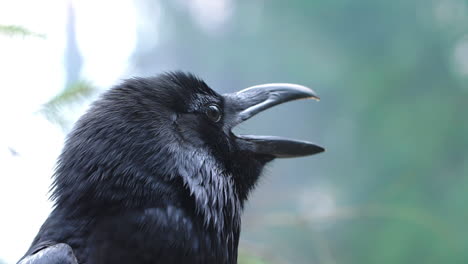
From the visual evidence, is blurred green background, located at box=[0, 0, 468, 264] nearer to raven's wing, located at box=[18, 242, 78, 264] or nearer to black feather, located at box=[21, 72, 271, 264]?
black feather, located at box=[21, 72, 271, 264]

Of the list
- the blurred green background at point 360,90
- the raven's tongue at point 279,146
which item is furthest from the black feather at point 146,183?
the blurred green background at point 360,90

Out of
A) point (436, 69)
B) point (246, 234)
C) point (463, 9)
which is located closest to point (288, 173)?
point (246, 234)

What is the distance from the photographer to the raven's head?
5.21ft

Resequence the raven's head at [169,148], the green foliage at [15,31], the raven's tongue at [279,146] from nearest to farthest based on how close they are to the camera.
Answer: the raven's head at [169,148] < the green foliage at [15,31] < the raven's tongue at [279,146]

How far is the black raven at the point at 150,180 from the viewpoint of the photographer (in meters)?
1.52

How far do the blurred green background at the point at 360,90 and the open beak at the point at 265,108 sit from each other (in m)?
1.66

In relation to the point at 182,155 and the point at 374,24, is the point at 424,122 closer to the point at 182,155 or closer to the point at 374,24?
the point at 374,24

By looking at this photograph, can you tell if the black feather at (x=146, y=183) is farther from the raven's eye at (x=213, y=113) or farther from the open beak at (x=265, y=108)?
the open beak at (x=265, y=108)

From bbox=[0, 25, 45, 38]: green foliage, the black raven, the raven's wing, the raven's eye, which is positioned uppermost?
bbox=[0, 25, 45, 38]: green foliage

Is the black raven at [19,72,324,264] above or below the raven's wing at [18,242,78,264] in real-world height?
above

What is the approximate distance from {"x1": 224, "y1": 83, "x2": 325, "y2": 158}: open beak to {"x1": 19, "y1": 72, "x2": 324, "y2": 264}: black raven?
0.02 metres

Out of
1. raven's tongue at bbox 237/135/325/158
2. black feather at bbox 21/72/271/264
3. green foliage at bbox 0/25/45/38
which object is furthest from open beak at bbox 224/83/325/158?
green foliage at bbox 0/25/45/38

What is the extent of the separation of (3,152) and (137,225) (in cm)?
57

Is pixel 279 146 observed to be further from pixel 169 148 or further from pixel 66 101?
pixel 66 101
